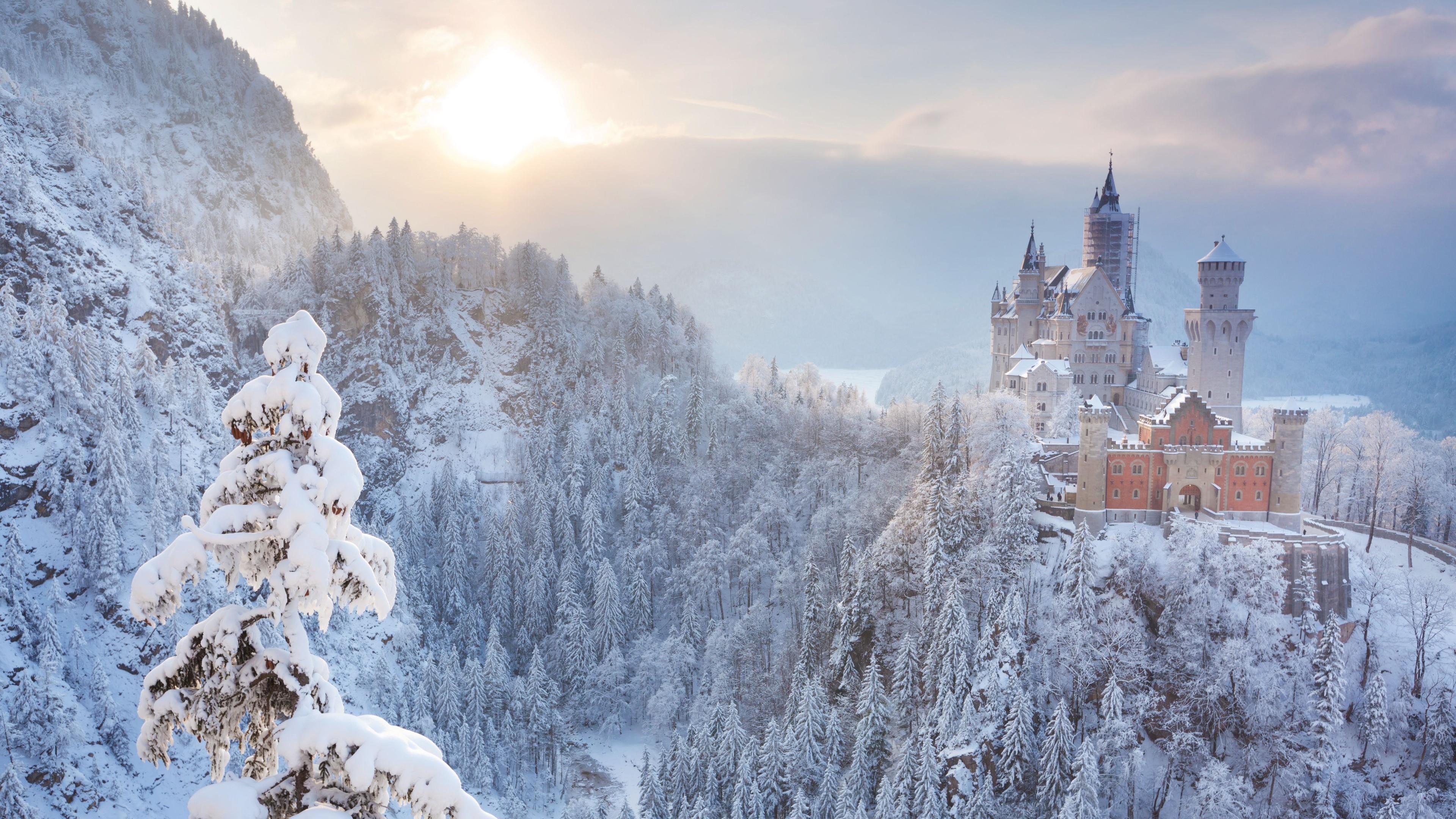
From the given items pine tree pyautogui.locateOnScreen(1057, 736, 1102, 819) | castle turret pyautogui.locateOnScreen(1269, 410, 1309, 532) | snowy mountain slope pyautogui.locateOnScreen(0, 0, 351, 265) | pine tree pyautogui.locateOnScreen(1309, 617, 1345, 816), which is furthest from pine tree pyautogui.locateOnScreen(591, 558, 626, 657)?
snowy mountain slope pyautogui.locateOnScreen(0, 0, 351, 265)

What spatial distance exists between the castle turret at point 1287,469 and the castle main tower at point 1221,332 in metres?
12.3

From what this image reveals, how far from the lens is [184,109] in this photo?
16575cm

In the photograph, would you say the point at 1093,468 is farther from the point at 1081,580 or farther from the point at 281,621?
the point at 281,621

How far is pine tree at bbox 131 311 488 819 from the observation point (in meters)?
7.69

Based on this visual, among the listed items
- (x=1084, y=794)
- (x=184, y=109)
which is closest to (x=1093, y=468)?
(x=1084, y=794)

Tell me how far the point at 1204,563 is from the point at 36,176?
114m

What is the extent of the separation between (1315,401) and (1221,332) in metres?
117

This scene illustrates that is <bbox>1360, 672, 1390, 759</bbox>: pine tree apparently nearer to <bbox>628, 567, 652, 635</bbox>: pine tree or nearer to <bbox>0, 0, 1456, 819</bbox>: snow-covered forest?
<bbox>0, 0, 1456, 819</bbox>: snow-covered forest

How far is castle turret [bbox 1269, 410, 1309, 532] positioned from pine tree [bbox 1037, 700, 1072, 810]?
63.0 ft

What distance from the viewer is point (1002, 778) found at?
48.5 m

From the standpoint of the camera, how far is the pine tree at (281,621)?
7688 millimetres

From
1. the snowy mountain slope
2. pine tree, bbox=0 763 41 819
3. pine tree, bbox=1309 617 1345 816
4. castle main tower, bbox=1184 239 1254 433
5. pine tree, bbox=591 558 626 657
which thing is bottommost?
pine tree, bbox=0 763 41 819

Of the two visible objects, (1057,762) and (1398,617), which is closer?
(1057,762)

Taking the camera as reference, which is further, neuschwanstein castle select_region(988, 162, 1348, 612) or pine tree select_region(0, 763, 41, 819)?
neuschwanstein castle select_region(988, 162, 1348, 612)
